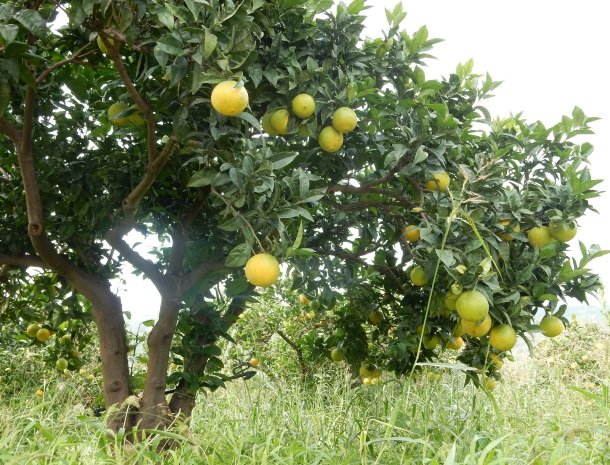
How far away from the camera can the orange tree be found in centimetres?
222

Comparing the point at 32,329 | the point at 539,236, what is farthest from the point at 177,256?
the point at 539,236

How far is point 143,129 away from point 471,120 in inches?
60.3

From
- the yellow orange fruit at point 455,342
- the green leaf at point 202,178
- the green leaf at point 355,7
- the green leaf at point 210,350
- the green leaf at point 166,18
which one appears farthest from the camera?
the green leaf at point 210,350

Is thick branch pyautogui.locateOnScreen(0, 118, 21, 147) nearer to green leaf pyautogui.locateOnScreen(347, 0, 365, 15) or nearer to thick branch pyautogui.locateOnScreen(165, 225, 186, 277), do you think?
thick branch pyautogui.locateOnScreen(165, 225, 186, 277)

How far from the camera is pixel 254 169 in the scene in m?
2.25

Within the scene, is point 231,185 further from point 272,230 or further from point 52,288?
point 52,288

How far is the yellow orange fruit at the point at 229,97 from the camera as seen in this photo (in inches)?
78.8

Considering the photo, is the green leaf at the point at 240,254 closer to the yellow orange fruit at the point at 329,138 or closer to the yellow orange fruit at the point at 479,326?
the yellow orange fruit at the point at 329,138

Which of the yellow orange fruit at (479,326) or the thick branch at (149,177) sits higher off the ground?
the thick branch at (149,177)

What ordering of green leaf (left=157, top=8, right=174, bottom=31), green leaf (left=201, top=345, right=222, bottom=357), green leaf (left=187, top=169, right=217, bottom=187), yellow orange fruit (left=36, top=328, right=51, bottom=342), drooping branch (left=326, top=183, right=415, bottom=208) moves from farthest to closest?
yellow orange fruit (left=36, top=328, right=51, bottom=342), green leaf (left=201, top=345, right=222, bottom=357), drooping branch (left=326, top=183, right=415, bottom=208), green leaf (left=187, top=169, right=217, bottom=187), green leaf (left=157, top=8, right=174, bottom=31)

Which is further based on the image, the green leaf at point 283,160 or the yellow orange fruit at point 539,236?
the yellow orange fruit at point 539,236

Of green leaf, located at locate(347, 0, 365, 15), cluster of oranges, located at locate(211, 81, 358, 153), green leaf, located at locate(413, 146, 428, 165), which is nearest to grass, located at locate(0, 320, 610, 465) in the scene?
green leaf, located at locate(413, 146, 428, 165)

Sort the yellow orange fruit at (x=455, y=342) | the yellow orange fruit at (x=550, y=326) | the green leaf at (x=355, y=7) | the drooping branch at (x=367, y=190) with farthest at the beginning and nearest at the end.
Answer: the yellow orange fruit at (x=455, y=342), the drooping branch at (x=367, y=190), the yellow orange fruit at (x=550, y=326), the green leaf at (x=355, y=7)

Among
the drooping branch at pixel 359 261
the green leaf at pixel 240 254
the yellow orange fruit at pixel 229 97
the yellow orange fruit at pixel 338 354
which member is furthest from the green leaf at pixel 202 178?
the yellow orange fruit at pixel 338 354
